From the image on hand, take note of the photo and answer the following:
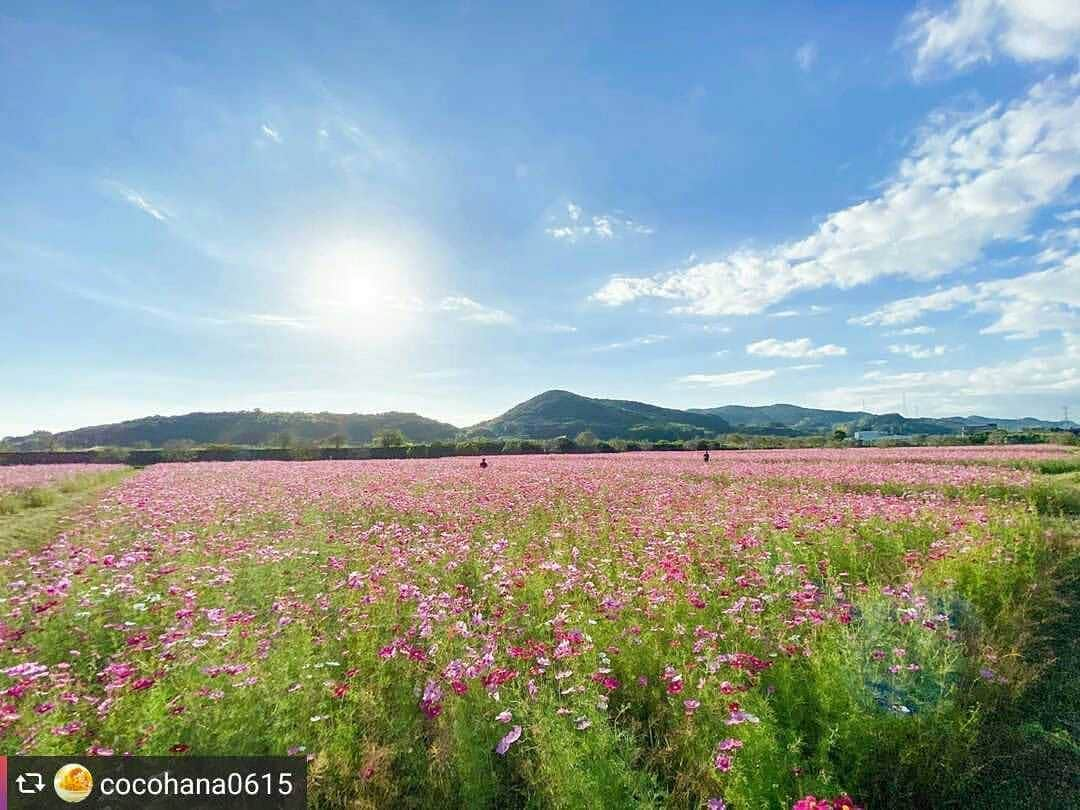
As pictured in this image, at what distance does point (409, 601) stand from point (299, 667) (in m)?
1.41

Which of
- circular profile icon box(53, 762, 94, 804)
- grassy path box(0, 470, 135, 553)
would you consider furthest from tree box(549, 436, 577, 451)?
circular profile icon box(53, 762, 94, 804)

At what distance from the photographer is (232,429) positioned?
14712cm

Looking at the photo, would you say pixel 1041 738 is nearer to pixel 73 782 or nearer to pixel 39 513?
pixel 73 782

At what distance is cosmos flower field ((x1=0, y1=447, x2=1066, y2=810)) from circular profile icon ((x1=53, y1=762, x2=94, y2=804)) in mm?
177

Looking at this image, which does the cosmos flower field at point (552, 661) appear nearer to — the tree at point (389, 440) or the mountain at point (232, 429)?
the tree at point (389, 440)

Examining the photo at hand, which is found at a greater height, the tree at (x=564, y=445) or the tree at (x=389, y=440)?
the tree at (x=389, y=440)

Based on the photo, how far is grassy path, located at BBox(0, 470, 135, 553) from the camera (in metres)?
9.67

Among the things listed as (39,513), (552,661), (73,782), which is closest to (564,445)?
(39,513)

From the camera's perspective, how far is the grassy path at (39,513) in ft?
31.7

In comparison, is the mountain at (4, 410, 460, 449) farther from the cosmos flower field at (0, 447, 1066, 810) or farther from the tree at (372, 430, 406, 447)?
the cosmos flower field at (0, 447, 1066, 810)

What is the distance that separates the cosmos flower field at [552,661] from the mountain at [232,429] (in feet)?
400

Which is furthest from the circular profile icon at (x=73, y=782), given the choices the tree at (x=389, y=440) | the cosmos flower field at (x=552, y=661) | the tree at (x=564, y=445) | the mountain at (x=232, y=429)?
the mountain at (x=232, y=429)

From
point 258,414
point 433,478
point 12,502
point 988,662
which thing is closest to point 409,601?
point 988,662

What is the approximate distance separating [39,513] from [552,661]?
15917mm
